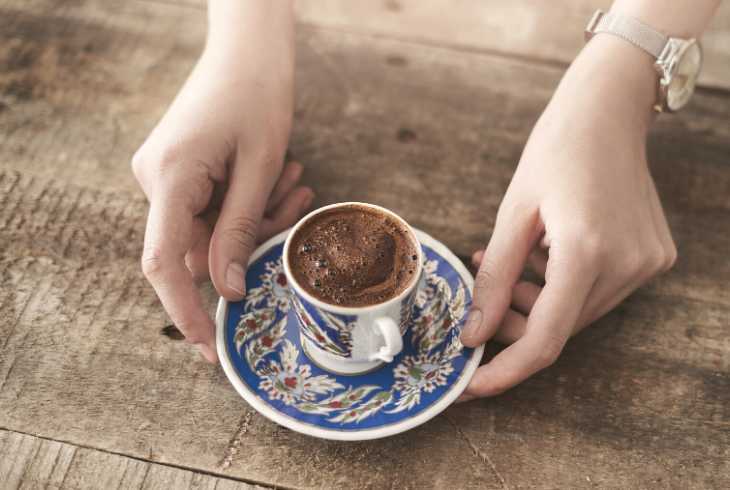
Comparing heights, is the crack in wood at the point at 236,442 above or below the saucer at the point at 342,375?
below

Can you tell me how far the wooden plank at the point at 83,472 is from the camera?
1.00 metres

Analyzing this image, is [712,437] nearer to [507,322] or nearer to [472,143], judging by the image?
[507,322]

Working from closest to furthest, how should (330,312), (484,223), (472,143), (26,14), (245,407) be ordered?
(330,312) < (245,407) < (484,223) < (472,143) < (26,14)

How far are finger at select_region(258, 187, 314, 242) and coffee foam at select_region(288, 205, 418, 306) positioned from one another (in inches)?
9.9

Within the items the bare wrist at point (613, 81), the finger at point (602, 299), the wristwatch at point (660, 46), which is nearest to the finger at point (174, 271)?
the finger at point (602, 299)

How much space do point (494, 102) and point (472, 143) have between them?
0.53 feet

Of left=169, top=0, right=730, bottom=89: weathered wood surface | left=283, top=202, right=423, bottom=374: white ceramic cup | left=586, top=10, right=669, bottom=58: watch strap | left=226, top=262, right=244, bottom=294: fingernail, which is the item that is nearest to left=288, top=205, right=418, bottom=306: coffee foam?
left=283, top=202, right=423, bottom=374: white ceramic cup

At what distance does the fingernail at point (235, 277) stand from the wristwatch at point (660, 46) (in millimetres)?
895

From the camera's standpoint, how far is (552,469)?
3.42ft

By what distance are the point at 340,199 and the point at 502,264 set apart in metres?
0.44

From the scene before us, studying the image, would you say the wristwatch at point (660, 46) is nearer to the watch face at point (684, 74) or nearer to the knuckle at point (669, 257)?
the watch face at point (684, 74)

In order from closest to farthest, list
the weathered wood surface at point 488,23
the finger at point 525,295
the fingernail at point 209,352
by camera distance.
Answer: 1. the fingernail at point 209,352
2. the finger at point 525,295
3. the weathered wood surface at point 488,23

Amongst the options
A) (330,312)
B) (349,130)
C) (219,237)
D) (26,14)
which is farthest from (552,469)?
(26,14)

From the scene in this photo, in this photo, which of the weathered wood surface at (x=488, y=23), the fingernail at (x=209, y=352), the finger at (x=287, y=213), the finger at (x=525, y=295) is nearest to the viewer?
the fingernail at (x=209, y=352)
